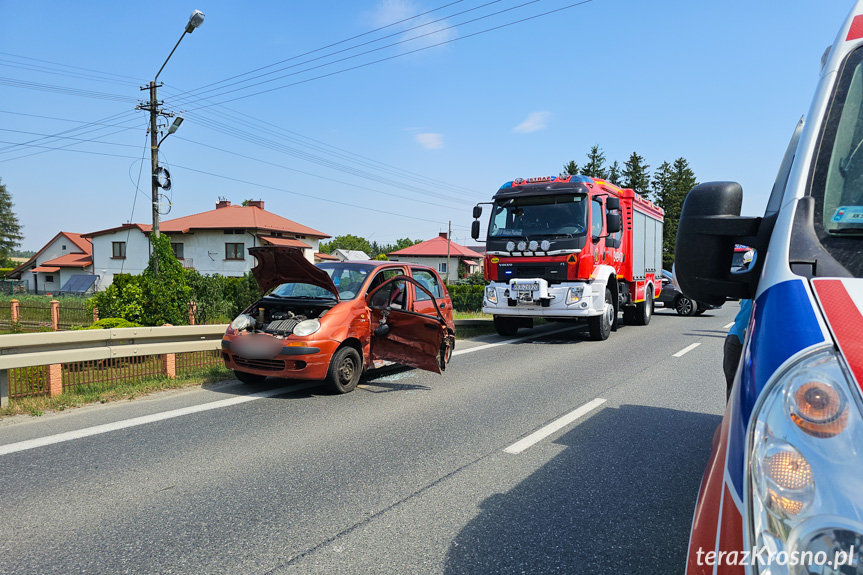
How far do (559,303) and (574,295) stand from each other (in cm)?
34

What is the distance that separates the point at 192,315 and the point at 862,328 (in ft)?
49.8

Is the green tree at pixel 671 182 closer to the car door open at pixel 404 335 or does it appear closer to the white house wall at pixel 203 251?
the white house wall at pixel 203 251

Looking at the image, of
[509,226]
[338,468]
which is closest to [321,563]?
[338,468]

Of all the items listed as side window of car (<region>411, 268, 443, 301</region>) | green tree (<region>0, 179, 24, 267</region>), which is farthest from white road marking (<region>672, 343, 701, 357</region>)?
green tree (<region>0, 179, 24, 267</region>)

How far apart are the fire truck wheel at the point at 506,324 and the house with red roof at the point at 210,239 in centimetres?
3285

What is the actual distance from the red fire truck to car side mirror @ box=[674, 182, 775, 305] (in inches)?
390

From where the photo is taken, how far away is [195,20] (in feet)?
54.1

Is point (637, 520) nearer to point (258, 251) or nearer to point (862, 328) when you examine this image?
point (862, 328)

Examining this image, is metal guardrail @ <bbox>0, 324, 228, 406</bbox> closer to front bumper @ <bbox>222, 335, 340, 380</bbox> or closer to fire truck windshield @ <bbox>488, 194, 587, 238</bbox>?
front bumper @ <bbox>222, 335, 340, 380</bbox>

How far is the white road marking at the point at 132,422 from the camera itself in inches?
198

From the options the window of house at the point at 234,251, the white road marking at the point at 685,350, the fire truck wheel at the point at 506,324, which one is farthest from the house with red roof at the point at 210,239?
the white road marking at the point at 685,350

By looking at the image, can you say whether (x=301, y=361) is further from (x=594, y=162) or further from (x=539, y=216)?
(x=594, y=162)

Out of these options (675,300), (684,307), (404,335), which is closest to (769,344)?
(404,335)

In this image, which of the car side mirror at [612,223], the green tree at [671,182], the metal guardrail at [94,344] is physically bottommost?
the metal guardrail at [94,344]
